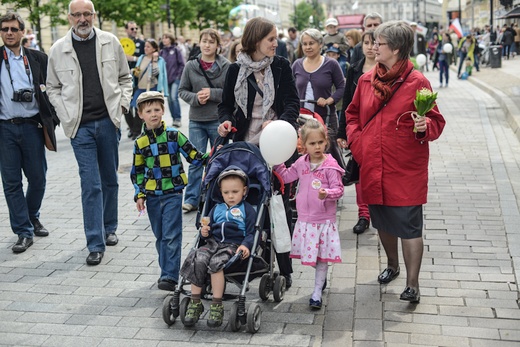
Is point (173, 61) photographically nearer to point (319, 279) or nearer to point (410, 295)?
point (319, 279)

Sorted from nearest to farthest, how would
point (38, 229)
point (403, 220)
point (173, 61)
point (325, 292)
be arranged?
point (403, 220) → point (325, 292) → point (38, 229) → point (173, 61)

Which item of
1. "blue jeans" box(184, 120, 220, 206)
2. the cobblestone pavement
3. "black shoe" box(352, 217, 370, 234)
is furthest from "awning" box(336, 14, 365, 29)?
"black shoe" box(352, 217, 370, 234)

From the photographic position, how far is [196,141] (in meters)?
8.56

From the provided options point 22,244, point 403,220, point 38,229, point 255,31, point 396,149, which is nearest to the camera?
point 396,149

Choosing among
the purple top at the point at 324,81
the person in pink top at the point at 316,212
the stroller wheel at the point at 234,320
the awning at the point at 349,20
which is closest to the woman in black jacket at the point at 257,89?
the person in pink top at the point at 316,212

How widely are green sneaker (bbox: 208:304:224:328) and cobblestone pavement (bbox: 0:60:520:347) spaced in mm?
76

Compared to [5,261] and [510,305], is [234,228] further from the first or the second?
[5,261]

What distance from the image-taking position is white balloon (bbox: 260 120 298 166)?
199 inches

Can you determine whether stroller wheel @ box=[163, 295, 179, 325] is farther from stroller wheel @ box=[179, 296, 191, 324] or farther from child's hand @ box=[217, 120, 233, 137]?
child's hand @ box=[217, 120, 233, 137]

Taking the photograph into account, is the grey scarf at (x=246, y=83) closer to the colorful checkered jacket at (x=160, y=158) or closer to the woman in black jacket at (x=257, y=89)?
the woman in black jacket at (x=257, y=89)

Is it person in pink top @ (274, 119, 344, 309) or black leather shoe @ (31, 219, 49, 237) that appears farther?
black leather shoe @ (31, 219, 49, 237)

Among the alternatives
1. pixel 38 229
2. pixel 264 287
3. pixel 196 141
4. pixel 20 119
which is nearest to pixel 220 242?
pixel 264 287

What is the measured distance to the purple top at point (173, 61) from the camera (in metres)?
16.9

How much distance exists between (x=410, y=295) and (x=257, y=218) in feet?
3.93
